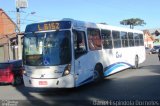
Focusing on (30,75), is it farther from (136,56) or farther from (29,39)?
(136,56)

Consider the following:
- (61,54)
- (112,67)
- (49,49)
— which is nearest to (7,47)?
(112,67)

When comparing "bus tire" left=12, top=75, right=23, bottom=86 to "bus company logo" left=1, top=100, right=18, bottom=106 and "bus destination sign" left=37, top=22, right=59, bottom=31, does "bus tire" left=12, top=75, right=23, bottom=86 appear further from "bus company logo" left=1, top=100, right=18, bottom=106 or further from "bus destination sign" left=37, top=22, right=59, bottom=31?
"bus company logo" left=1, top=100, right=18, bottom=106

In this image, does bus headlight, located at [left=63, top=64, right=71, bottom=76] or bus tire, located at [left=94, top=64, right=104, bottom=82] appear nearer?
bus headlight, located at [left=63, top=64, right=71, bottom=76]

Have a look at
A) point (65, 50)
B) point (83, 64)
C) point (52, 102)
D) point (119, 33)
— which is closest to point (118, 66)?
point (119, 33)

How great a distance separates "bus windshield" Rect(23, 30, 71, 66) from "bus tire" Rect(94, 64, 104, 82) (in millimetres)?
2800

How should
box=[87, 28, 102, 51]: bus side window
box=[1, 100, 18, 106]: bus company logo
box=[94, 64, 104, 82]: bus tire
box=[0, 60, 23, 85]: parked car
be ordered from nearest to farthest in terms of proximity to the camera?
box=[1, 100, 18, 106]: bus company logo
box=[87, 28, 102, 51]: bus side window
box=[94, 64, 104, 82]: bus tire
box=[0, 60, 23, 85]: parked car

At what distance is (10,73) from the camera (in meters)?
19.5

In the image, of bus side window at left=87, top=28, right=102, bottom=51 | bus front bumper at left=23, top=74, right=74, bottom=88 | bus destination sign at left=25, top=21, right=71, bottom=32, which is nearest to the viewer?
bus front bumper at left=23, top=74, right=74, bottom=88

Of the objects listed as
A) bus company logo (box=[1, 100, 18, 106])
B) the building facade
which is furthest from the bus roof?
the building facade

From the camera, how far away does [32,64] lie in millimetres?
13867

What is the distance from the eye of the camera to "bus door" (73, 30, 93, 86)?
Result: 13728 mm

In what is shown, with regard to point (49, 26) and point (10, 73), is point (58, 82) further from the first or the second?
point (10, 73)

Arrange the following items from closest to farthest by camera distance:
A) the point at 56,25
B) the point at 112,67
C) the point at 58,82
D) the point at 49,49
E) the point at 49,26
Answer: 1. the point at 58,82
2. the point at 49,49
3. the point at 56,25
4. the point at 49,26
5. the point at 112,67

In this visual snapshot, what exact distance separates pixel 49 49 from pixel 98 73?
349cm
